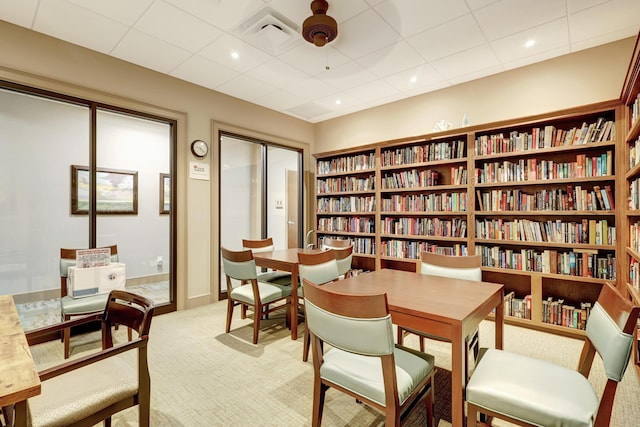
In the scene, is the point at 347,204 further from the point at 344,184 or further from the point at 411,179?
the point at 411,179

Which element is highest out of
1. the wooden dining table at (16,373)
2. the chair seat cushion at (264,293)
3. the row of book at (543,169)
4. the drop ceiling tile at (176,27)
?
the drop ceiling tile at (176,27)

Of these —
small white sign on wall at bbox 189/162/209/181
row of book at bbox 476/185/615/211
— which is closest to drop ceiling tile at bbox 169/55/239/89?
small white sign on wall at bbox 189/162/209/181

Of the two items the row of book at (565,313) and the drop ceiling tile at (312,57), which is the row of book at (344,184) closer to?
the drop ceiling tile at (312,57)

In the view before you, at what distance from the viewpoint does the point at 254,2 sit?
2396 mm

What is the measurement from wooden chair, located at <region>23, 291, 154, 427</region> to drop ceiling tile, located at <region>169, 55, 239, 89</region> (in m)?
2.82

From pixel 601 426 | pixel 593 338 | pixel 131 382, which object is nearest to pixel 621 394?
pixel 593 338

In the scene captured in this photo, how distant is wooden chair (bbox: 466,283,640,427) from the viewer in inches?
44.5

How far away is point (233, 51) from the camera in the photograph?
314cm

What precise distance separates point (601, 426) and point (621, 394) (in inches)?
55.4

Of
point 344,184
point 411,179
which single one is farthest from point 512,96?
point 344,184

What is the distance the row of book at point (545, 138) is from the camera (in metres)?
2.88

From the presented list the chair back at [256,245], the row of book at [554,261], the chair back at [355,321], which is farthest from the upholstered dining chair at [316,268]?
the row of book at [554,261]

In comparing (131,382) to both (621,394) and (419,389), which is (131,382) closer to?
(419,389)

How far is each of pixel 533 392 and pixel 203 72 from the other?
13.5 feet
